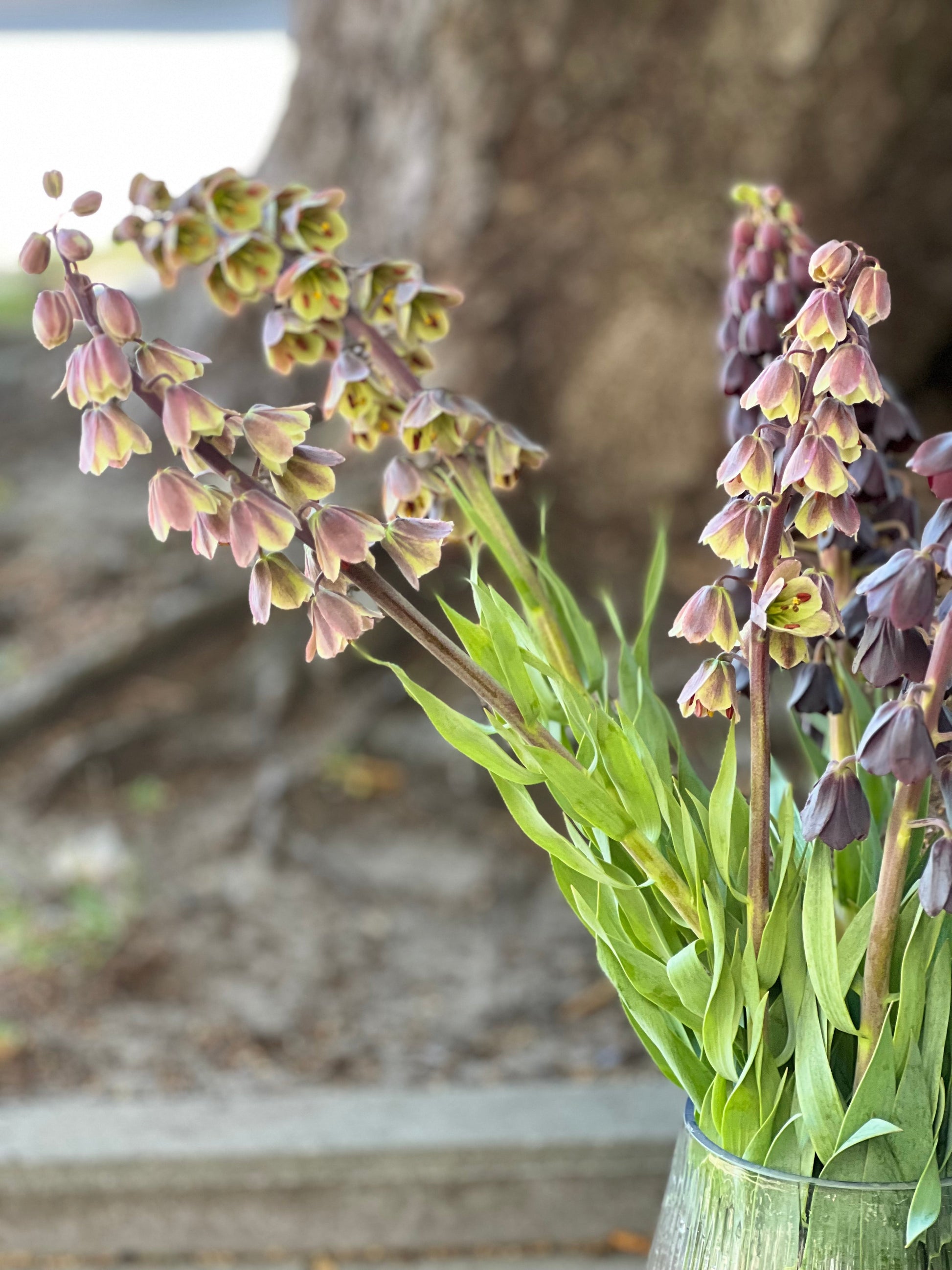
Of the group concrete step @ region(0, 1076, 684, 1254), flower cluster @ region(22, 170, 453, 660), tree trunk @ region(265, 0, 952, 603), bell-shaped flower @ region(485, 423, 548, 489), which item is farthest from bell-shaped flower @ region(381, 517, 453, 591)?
tree trunk @ region(265, 0, 952, 603)

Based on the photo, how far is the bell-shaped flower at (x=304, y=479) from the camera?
426 mm

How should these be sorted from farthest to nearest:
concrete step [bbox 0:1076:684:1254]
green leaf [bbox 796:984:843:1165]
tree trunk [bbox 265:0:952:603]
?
tree trunk [bbox 265:0:952:603], concrete step [bbox 0:1076:684:1254], green leaf [bbox 796:984:843:1165]

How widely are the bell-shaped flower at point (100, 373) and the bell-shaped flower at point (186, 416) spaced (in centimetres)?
1

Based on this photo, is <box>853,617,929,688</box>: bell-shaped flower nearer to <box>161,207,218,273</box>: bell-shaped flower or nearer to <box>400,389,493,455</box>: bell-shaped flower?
<box>400,389,493,455</box>: bell-shaped flower

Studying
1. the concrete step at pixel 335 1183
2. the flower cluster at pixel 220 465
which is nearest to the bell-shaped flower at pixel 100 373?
the flower cluster at pixel 220 465

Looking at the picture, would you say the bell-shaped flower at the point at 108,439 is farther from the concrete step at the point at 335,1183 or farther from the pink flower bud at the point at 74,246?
the concrete step at the point at 335,1183

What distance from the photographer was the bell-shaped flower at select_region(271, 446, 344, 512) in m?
0.43

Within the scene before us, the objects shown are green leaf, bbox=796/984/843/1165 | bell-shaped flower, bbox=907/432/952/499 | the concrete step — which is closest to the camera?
bell-shaped flower, bbox=907/432/952/499

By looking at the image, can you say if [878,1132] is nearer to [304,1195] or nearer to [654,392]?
[304,1195]

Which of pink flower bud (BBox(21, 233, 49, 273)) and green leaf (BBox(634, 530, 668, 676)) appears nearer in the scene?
pink flower bud (BBox(21, 233, 49, 273))

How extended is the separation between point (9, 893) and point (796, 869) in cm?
147

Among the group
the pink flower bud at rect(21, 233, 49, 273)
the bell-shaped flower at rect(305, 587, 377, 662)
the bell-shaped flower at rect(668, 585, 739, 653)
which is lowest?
the bell-shaped flower at rect(668, 585, 739, 653)

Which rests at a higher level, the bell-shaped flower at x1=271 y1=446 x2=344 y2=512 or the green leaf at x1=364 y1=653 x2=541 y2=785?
the bell-shaped flower at x1=271 y1=446 x2=344 y2=512

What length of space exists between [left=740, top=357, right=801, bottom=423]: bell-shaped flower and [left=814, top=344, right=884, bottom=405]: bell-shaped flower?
1cm
